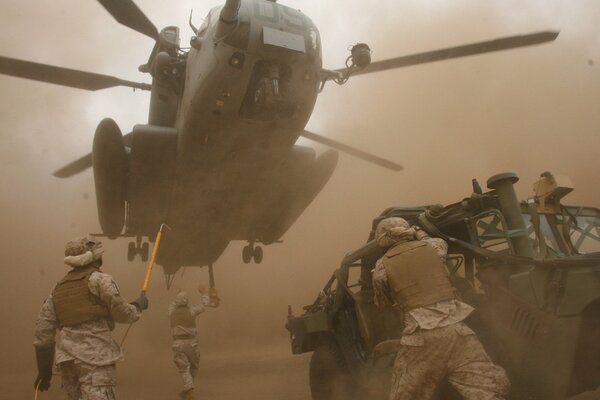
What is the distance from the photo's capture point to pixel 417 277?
9.85 ft

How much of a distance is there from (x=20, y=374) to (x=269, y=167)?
27.7 ft

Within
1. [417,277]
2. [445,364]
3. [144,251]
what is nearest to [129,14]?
[144,251]

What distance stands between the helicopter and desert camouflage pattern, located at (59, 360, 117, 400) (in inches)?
128

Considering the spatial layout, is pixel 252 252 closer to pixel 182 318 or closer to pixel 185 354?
pixel 182 318

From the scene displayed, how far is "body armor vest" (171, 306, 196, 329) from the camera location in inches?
276

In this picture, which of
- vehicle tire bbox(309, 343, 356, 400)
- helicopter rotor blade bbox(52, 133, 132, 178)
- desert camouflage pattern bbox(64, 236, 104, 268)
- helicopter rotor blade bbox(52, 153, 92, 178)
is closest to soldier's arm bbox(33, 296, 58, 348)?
desert camouflage pattern bbox(64, 236, 104, 268)

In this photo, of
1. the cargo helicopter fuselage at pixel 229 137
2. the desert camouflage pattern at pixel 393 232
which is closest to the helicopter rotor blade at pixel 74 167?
the cargo helicopter fuselage at pixel 229 137

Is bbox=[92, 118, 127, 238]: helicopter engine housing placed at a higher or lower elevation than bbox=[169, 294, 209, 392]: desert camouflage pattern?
higher

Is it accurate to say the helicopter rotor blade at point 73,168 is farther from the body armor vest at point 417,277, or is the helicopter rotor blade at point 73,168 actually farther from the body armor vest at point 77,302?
the body armor vest at point 417,277

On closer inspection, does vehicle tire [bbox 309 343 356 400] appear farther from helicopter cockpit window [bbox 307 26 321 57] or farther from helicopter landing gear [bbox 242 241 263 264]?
helicopter landing gear [bbox 242 241 263 264]

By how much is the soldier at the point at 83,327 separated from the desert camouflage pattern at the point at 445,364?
6.10 feet

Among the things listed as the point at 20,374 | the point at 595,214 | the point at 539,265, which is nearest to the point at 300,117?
the point at 595,214

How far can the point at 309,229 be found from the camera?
1839 cm

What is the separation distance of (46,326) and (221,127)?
132 inches
